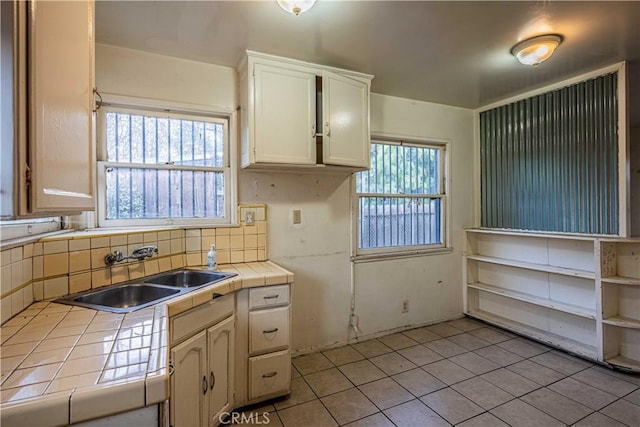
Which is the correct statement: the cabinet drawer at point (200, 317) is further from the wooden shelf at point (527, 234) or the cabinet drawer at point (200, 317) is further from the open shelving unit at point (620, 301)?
the open shelving unit at point (620, 301)

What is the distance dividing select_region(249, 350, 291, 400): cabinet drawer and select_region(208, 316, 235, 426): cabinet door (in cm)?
15

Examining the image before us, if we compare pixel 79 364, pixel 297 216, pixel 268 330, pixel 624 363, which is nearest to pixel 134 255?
pixel 268 330

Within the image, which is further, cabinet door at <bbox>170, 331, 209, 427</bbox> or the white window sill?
the white window sill

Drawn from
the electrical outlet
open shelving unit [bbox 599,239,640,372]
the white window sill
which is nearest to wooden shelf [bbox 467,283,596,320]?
open shelving unit [bbox 599,239,640,372]

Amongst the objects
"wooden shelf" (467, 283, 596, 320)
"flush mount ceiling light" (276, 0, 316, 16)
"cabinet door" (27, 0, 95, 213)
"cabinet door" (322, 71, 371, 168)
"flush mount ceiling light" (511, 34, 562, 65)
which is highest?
"flush mount ceiling light" (511, 34, 562, 65)

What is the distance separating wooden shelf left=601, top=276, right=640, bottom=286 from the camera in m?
2.26

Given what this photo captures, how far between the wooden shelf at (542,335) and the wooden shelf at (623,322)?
0.29m

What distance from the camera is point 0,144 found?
70 cm

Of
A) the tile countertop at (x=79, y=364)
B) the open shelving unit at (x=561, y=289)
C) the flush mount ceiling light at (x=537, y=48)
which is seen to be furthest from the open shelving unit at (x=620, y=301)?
the tile countertop at (x=79, y=364)

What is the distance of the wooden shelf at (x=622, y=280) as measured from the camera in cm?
226

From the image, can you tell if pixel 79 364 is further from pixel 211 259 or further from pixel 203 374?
pixel 211 259

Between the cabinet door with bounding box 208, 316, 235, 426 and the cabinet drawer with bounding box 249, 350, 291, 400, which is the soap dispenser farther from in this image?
the cabinet drawer with bounding box 249, 350, 291, 400

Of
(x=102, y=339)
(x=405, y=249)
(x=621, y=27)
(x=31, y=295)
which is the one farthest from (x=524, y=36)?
(x=31, y=295)

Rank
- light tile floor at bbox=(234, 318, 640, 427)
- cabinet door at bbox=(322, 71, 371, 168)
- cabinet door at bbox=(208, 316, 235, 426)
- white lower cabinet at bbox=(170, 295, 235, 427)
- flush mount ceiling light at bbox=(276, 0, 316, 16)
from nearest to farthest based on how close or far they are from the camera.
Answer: white lower cabinet at bbox=(170, 295, 235, 427) → flush mount ceiling light at bbox=(276, 0, 316, 16) → cabinet door at bbox=(208, 316, 235, 426) → light tile floor at bbox=(234, 318, 640, 427) → cabinet door at bbox=(322, 71, 371, 168)
